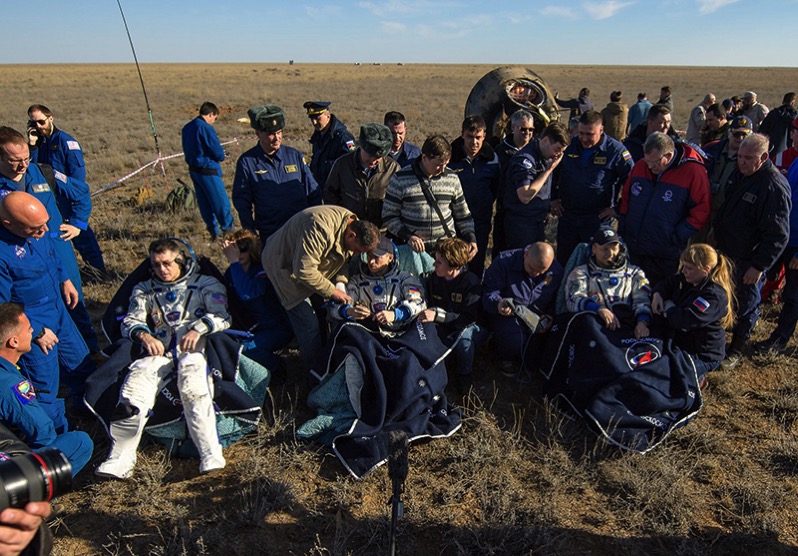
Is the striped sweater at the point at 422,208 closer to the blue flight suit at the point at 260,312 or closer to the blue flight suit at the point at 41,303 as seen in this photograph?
the blue flight suit at the point at 260,312

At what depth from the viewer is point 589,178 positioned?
5.23 metres

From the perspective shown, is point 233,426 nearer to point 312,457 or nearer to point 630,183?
point 312,457

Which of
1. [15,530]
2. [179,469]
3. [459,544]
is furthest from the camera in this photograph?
[179,469]

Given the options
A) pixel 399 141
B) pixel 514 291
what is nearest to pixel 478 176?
pixel 399 141

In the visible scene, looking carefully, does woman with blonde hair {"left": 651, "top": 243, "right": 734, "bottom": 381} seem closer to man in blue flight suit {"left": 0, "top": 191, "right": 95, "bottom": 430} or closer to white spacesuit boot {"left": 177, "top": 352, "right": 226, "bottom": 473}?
white spacesuit boot {"left": 177, "top": 352, "right": 226, "bottom": 473}

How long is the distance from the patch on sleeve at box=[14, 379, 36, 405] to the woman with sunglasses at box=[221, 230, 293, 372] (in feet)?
5.18

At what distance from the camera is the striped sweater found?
4.73 metres

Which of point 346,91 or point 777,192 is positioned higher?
point 346,91

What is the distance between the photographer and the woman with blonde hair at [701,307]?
12.9ft

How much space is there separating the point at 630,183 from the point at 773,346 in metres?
2.09

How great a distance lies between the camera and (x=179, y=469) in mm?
3678

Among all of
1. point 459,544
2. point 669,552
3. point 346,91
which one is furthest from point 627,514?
point 346,91

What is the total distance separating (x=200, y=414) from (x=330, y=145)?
3.85m

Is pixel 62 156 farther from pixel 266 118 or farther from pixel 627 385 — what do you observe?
pixel 627 385
